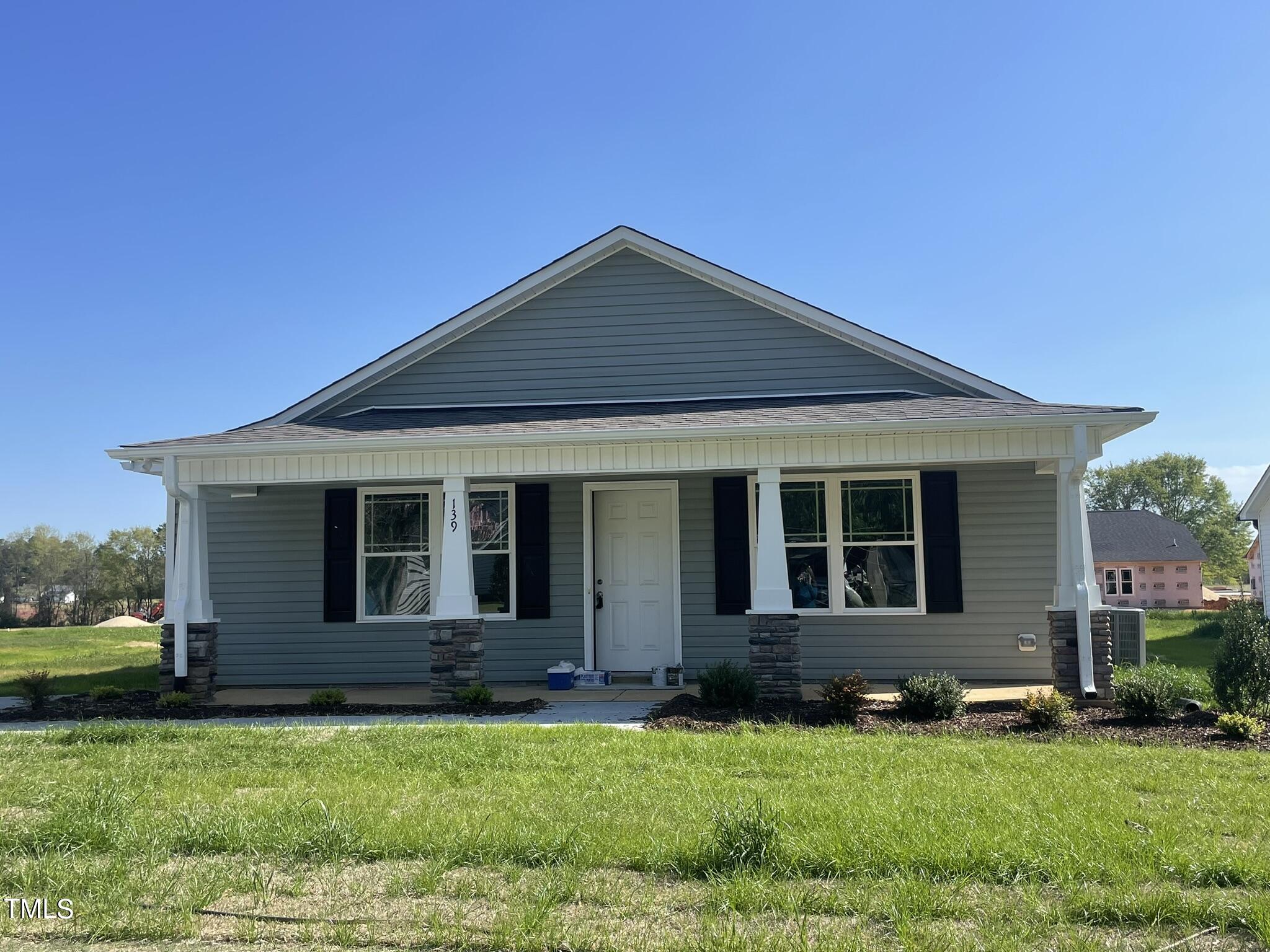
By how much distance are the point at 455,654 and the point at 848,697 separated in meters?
4.07

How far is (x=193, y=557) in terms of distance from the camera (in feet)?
35.6

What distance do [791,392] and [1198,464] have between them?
78.5 m

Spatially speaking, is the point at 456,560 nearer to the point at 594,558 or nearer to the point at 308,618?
the point at 594,558

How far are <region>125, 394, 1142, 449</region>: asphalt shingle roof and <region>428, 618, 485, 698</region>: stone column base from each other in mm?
1981

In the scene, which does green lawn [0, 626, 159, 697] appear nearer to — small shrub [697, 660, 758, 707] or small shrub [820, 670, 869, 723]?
small shrub [697, 660, 758, 707]

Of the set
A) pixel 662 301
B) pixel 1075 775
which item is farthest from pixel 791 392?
pixel 1075 775

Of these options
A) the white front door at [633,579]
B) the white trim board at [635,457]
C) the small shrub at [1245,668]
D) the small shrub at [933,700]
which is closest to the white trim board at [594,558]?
the white front door at [633,579]

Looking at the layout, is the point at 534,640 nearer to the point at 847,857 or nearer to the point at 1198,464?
the point at 847,857

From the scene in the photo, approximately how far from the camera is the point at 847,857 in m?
4.41

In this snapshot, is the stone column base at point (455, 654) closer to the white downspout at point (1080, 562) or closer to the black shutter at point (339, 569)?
the black shutter at point (339, 569)

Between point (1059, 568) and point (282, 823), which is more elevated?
point (1059, 568)

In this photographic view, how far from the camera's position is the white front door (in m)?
12.2

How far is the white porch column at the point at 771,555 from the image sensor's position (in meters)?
9.83

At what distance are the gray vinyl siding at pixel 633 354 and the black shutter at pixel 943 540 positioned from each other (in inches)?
53.0
